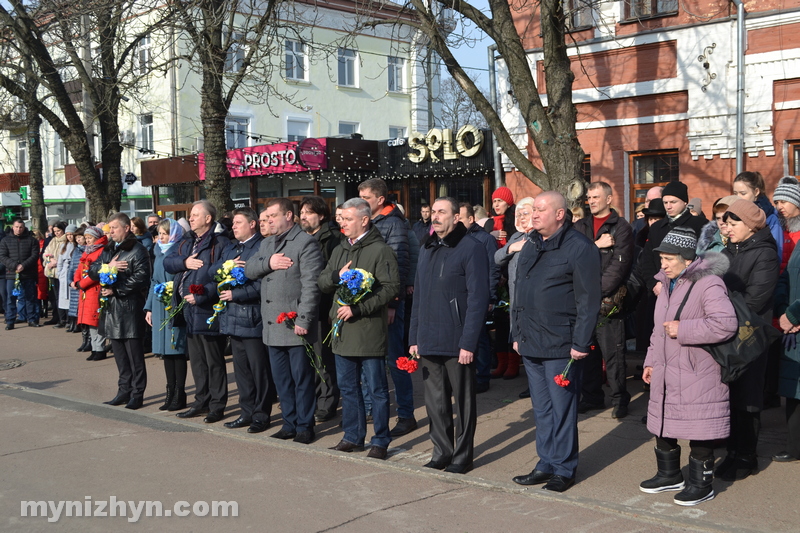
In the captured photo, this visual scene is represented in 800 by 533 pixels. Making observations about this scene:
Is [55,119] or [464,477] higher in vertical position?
[55,119]

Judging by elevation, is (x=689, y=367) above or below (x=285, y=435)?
above

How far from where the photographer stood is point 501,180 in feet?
57.8

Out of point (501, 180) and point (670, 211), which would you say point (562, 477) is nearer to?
point (670, 211)

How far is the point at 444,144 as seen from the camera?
63.5 ft

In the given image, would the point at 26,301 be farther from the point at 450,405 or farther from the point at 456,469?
the point at 456,469

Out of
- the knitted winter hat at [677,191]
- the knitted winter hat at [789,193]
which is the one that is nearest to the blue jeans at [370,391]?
the knitted winter hat at [677,191]

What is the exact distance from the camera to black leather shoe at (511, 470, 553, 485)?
5758 mm

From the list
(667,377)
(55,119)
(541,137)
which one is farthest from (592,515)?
(55,119)

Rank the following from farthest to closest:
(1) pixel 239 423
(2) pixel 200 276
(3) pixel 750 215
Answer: (2) pixel 200 276, (1) pixel 239 423, (3) pixel 750 215

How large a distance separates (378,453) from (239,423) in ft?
5.97

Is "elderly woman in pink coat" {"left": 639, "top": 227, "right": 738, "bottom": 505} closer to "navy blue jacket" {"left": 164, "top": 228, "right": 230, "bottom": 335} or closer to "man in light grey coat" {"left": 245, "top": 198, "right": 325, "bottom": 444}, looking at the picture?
"man in light grey coat" {"left": 245, "top": 198, "right": 325, "bottom": 444}

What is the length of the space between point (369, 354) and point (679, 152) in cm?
980

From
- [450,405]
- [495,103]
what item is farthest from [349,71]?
[450,405]

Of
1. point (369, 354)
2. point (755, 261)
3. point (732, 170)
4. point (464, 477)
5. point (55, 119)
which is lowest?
point (464, 477)
